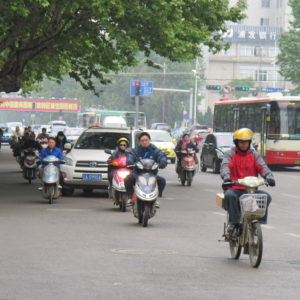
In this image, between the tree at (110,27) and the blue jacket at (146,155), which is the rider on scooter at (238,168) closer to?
the blue jacket at (146,155)

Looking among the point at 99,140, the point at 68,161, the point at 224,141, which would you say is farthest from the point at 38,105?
the point at 68,161

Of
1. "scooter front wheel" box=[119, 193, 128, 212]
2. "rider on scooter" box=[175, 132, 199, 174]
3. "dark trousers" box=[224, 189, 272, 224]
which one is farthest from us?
"rider on scooter" box=[175, 132, 199, 174]

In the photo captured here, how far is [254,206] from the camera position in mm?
12000

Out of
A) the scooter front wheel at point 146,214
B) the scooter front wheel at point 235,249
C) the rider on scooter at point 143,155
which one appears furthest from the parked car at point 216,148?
the scooter front wheel at point 235,249

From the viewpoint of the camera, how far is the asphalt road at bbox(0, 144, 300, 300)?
9.91m

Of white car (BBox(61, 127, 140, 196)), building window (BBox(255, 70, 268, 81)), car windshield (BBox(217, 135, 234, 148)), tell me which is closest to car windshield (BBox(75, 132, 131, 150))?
white car (BBox(61, 127, 140, 196))

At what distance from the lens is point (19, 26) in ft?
93.7

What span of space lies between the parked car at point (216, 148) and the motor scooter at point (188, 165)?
7308 mm

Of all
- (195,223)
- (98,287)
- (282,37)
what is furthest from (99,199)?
(282,37)

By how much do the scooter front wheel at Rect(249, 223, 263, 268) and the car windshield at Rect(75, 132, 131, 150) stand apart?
13.4 metres

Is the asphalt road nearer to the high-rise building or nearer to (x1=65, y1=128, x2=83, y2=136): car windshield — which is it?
(x1=65, y1=128, x2=83, y2=136): car windshield

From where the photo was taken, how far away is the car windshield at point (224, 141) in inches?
1542

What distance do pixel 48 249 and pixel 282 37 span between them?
79.5 meters

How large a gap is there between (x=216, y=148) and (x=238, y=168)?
1038 inches
